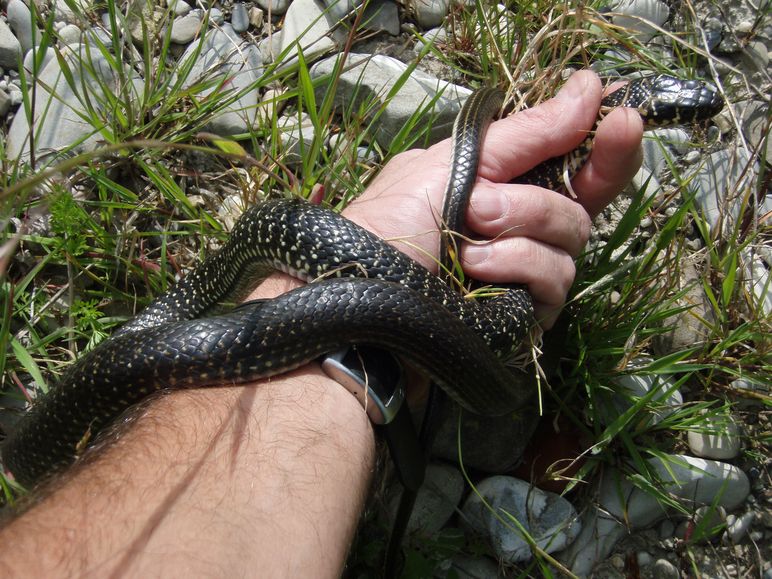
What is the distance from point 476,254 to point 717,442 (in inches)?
51.7

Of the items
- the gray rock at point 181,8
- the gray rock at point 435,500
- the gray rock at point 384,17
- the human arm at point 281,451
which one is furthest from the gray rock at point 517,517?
the gray rock at point 181,8

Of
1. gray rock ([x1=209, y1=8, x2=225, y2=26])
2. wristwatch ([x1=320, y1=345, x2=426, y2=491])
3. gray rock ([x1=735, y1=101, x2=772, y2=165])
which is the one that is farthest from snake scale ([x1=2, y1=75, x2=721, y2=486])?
gray rock ([x1=209, y1=8, x2=225, y2=26])

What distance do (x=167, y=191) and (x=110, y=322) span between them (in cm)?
62

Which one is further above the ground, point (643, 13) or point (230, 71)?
point (230, 71)

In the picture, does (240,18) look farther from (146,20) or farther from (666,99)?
(666,99)

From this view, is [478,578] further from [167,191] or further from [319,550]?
[167,191]

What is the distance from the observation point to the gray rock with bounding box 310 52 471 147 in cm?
307

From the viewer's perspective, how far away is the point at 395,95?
9.98 feet

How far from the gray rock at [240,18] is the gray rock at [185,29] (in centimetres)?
18

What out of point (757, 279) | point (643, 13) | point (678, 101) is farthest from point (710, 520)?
point (643, 13)

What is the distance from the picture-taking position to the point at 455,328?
199 cm

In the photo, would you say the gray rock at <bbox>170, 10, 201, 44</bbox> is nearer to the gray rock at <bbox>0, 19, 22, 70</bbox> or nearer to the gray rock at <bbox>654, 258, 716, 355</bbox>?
the gray rock at <bbox>0, 19, 22, 70</bbox>

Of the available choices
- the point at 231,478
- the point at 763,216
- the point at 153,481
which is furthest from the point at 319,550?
the point at 763,216

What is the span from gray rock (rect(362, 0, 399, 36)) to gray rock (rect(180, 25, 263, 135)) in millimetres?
624
